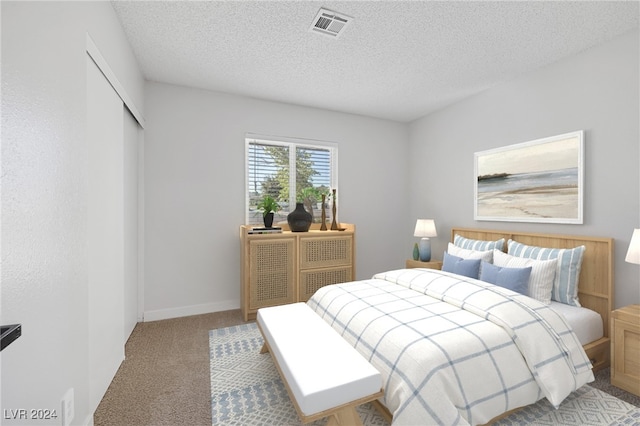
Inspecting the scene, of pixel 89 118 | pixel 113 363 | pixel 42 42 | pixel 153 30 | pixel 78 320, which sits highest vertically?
pixel 153 30

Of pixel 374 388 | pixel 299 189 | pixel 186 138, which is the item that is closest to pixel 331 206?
pixel 299 189

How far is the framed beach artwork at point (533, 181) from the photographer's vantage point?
104 inches

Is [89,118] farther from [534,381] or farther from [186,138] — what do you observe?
[534,381]

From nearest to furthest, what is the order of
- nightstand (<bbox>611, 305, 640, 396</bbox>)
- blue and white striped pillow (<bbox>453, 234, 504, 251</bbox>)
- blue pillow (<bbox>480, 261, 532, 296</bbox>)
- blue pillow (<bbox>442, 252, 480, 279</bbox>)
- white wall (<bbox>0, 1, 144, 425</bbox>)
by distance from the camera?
white wall (<bbox>0, 1, 144, 425</bbox>), nightstand (<bbox>611, 305, 640, 396</bbox>), blue pillow (<bbox>480, 261, 532, 296</bbox>), blue pillow (<bbox>442, 252, 480, 279</bbox>), blue and white striped pillow (<bbox>453, 234, 504, 251</bbox>)

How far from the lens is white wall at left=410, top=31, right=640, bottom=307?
7.55ft

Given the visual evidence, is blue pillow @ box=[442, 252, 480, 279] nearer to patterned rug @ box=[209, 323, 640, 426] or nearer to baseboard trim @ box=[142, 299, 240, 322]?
patterned rug @ box=[209, 323, 640, 426]

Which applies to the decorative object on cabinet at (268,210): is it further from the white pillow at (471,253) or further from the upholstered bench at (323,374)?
the white pillow at (471,253)

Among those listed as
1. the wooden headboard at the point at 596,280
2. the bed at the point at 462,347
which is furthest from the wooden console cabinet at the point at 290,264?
the wooden headboard at the point at 596,280

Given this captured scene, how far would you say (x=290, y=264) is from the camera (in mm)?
3463

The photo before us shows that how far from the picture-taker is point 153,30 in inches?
91.0

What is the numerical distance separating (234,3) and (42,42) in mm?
1264

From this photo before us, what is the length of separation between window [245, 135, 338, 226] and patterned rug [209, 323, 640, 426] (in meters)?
1.98

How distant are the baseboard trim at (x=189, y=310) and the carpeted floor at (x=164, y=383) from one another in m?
0.22

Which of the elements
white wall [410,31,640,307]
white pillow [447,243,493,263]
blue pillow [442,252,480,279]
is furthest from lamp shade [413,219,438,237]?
blue pillow [442,252,480,279]
